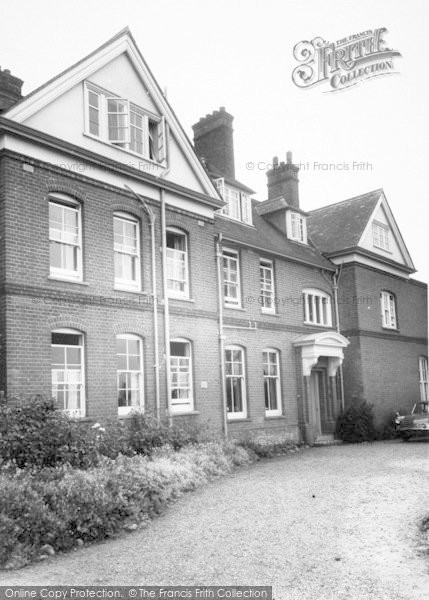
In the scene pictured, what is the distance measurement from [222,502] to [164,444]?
353cm

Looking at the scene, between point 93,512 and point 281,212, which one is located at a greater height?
point 281,212

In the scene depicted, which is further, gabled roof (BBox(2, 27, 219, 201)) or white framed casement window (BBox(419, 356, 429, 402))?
white framed casement window (BBox(419, 356, 429, 402))

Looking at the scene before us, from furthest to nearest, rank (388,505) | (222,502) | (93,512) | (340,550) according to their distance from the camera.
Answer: (222,502)
(388,505)
(93,512)
(340,550)

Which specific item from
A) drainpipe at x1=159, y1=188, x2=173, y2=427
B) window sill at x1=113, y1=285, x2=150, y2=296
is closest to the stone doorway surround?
drainpipe at x1=159, y1=188, x2=173, y2=427

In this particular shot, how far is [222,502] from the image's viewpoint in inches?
427

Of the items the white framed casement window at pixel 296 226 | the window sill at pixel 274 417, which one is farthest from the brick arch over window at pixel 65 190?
the white framed casement window at pixel 296 226

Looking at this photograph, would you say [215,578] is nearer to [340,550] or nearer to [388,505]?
[340,550]

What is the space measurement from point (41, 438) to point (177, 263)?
290 inches

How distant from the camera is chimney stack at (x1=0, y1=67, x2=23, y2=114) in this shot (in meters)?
14.8

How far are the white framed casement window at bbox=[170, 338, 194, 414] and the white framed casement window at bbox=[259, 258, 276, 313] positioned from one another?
Answer: 4.44m

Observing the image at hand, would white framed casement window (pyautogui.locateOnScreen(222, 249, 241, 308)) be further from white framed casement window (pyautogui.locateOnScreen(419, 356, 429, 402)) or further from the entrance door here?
white framed casement window (pyautogui.locateOnScreen(419, 356, 429, 402))

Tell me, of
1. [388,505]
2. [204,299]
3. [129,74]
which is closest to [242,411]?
[204,299]

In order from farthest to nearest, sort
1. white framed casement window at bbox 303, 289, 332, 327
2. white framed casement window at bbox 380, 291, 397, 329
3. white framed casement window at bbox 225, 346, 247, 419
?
1. white framed casement window at bbox 380, 291, 397, 329
2. white framed casement window at bbox 303, 289, 332, 327
3. white framed casement window at bbox 225, 346, 247, 419

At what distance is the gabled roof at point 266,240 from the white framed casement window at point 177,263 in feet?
5.73
